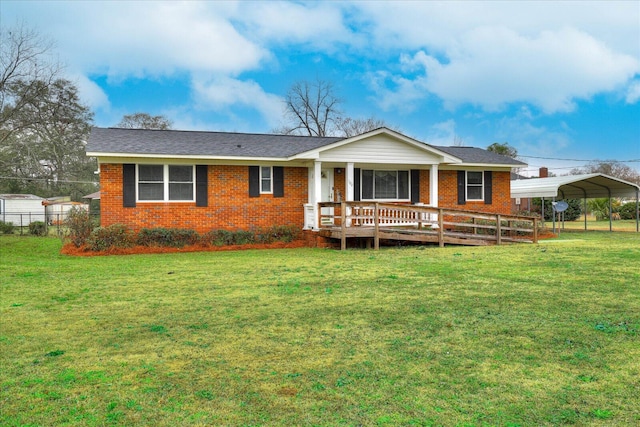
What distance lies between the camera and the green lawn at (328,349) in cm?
381

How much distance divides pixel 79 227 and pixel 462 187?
14.4 metres

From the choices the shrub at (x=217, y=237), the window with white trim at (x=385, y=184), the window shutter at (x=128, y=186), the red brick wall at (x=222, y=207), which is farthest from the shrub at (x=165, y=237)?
the window with white trim at (x=385, y=184)

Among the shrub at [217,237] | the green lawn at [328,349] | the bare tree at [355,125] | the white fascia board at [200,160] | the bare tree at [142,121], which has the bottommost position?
the green lawn at [328,349]

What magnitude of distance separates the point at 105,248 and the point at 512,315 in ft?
42.5

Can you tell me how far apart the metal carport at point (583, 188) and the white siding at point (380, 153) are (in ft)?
25.7

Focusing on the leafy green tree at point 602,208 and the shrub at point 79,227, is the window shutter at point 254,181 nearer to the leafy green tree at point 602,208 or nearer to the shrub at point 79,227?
the shrub at point 79,227

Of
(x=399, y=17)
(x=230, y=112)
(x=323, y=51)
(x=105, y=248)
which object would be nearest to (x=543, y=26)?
(x=399, y=17)

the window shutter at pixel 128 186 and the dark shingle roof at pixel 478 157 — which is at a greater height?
the dark shingle roof at pixel 478 157

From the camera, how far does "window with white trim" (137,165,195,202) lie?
17359 mm

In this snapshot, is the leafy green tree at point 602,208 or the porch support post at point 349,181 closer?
the porch support post at point 349,181

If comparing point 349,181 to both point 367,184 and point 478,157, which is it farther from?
point 478,157

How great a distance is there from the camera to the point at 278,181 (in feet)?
61.7

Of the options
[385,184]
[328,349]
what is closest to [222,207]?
[385,184]

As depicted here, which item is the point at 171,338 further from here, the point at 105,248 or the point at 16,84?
the point at 16,84
